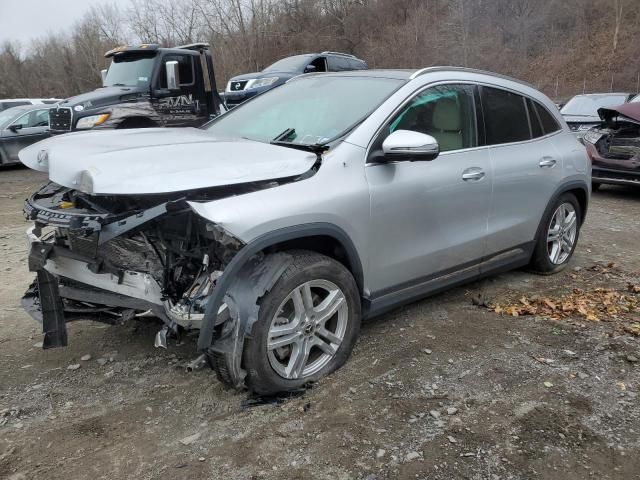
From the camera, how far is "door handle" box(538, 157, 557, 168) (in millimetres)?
4504

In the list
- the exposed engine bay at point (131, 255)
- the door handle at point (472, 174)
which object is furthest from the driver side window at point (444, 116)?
the exposed engine bay at point (131, 255)

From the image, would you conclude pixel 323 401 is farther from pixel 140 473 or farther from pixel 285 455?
pixel 140 473

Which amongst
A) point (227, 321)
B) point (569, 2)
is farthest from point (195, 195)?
point (569, 2)

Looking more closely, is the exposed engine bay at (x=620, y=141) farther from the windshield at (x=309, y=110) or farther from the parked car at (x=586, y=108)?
the windshield at (x=309, y=110)

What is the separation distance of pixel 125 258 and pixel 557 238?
378 cm

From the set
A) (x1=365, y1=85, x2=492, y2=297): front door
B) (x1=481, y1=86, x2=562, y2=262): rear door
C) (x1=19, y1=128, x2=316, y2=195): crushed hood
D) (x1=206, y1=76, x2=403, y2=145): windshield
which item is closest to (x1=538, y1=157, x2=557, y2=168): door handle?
(x1=481, y1=86, x2=562, y2=262): rear door

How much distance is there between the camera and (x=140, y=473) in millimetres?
2439

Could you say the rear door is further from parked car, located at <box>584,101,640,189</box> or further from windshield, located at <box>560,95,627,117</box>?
windshield, located at <box>560,95,627,117</box>

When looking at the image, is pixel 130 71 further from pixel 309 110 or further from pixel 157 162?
pixel 157 162

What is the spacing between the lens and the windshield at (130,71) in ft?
32.1

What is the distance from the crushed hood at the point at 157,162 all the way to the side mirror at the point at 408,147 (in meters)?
0.45

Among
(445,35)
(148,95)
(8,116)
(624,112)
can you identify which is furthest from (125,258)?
(445,35)

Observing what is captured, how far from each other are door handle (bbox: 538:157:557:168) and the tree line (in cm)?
2628

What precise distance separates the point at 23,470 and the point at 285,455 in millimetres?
1174
